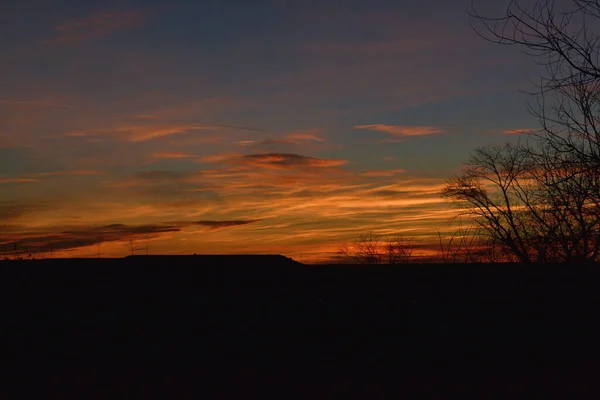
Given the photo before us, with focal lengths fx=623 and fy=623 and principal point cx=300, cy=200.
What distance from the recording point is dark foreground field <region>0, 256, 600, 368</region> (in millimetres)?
16219

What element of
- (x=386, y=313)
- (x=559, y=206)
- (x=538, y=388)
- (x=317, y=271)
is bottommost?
(x=538, y=388)

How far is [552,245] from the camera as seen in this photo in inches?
811

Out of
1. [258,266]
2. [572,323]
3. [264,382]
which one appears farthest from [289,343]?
[572,323]

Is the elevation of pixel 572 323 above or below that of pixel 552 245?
below

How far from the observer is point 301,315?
1708cm

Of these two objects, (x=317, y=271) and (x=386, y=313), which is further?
(x=317, y=271)


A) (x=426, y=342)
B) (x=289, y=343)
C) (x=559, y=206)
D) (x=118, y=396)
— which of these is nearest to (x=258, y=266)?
(x=289, y=343)

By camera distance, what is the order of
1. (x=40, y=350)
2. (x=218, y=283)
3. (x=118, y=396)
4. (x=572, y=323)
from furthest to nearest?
(x=218, y=283) → (x=572, y=323) → (x=40, y=350) → (x=118, y=396)

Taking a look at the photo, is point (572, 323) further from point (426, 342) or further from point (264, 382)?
point (264, 382)

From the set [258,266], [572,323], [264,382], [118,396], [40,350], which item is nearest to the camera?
[118,396]

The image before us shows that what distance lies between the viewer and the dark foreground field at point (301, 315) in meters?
16.2

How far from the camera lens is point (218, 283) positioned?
1859 cm

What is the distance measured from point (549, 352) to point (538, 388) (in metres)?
3.68

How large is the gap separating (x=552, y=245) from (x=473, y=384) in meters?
8.97
